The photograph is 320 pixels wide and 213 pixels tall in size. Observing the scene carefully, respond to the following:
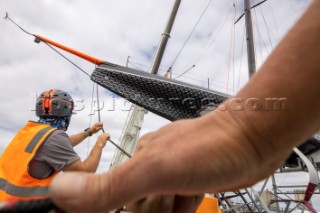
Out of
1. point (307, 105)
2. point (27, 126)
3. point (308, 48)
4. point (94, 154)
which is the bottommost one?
point (94, 154)

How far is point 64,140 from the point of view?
228 centimetres

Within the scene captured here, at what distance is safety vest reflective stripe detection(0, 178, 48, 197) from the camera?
190 centimetres

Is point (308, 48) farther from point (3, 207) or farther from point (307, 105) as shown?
point (3, 207)

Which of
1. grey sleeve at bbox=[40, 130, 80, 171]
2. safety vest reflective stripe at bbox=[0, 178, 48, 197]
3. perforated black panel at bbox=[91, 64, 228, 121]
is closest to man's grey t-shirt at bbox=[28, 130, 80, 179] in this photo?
grey sleeve at bbox=[40, 130, 80, 171]

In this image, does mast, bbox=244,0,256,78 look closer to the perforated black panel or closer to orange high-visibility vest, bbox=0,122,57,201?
the perforated black panel

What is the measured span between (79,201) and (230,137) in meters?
0.30

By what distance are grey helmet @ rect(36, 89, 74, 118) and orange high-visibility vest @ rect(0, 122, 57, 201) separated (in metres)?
0.53

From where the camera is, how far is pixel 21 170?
193 cm

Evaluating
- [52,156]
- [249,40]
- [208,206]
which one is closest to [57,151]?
[52,156]

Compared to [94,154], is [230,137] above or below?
above

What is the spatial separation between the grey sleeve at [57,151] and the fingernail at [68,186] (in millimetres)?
1859

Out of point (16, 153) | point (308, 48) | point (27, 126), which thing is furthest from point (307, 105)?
point (27, 126)

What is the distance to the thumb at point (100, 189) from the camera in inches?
17.3

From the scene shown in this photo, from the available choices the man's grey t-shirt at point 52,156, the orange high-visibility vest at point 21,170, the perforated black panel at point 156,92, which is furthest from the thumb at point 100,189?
the perforated black panel at point 156,92
